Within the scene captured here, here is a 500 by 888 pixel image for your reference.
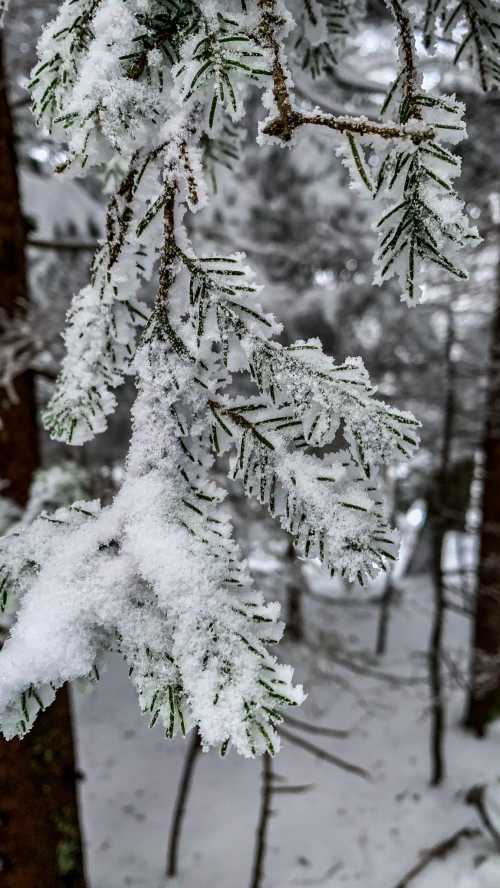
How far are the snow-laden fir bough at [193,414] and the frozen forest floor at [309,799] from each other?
199 inches

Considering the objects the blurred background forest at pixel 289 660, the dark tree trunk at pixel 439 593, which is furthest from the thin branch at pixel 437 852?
the dark tree trunk at pixel 439 593

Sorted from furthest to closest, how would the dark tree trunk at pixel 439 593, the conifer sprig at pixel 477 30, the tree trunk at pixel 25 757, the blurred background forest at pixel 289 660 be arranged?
the dark tree trunk at pixel 439 593
the blurred background forest at pixel 289 660
the tree trunk at pixel 25 757
the conifer sprig at pixel 477 30

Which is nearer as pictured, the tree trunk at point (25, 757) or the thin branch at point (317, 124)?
the thin branch at point (317, 124)

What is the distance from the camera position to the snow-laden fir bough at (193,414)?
0.90 metres

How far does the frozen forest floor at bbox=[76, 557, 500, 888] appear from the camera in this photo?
5.53 meters

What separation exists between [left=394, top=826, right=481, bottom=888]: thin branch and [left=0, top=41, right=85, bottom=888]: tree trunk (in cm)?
303

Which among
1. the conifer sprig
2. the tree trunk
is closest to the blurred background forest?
the tree trunk

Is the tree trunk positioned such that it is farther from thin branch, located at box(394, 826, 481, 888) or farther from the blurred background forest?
thin branch, located at box(394, 826, 481, 888)

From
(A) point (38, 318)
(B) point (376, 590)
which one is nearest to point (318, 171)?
(A) point (38, 318)

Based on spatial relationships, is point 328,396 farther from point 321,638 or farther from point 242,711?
point 321,638

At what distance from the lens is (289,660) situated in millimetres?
8344

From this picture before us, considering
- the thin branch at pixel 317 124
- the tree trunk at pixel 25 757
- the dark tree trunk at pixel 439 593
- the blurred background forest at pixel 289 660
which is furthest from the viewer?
the dark tree trunk at pixel 439 593

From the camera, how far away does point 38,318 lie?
3992mm

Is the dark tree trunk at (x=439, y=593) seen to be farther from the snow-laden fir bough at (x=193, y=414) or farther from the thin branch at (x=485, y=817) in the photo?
the snow-laden fir bough at (x=193, y=414)
